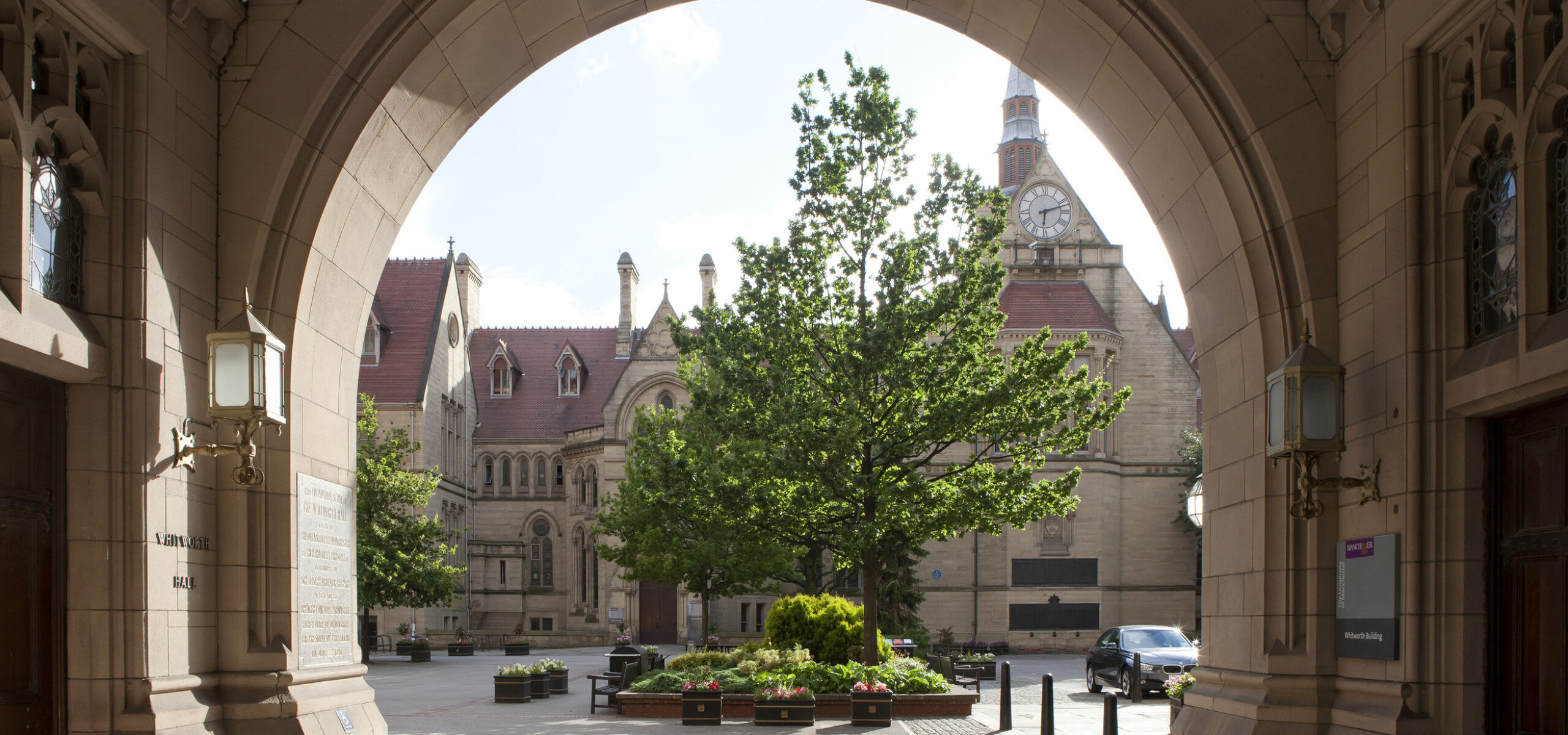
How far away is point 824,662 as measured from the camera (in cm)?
2131

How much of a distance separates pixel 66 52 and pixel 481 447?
5363 cm

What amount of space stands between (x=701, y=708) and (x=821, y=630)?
433 cm

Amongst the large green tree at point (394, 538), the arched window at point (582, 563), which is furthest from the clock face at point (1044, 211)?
the large green tree at point (394, 538)

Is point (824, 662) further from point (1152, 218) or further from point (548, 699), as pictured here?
point (1152, 218)

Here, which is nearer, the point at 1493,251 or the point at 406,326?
the point at 1493,251

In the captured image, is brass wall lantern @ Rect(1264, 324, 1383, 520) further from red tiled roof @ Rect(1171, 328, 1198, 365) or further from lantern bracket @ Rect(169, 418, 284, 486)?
red tiled roof @ Rect(1171, 328, 1198, 365)

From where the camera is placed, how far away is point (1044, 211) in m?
51.8

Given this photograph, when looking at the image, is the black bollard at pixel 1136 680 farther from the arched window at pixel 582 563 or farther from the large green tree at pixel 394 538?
the arched window at pixel 582 563

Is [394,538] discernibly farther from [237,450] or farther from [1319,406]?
[1319,406]

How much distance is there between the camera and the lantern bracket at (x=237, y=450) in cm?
709

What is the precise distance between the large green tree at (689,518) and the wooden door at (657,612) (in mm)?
14079

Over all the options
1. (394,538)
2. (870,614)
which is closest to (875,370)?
(870,614)

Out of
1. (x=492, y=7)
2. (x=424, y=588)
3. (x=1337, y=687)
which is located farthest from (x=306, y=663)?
(x=424, y=588)

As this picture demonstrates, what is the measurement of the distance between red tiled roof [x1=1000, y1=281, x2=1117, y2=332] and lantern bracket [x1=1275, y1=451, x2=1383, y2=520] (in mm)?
40325
